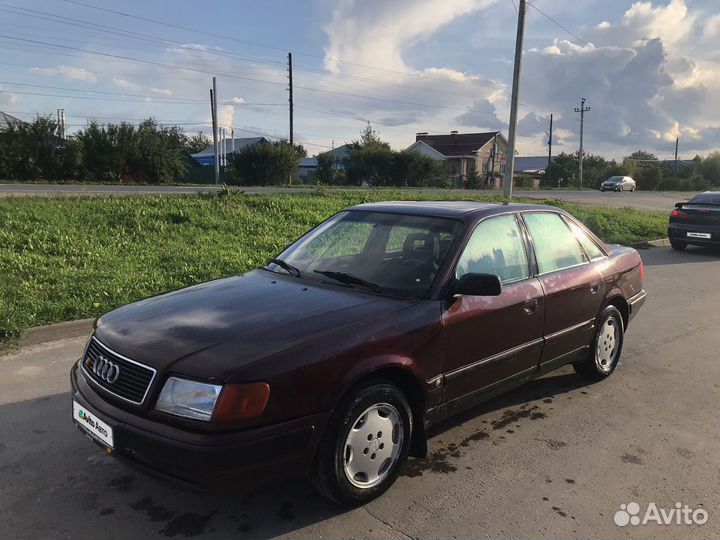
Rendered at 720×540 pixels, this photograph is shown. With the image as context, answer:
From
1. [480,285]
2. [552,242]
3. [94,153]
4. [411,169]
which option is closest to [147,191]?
[94,153]

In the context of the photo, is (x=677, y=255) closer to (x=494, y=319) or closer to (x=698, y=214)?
(x=698, y=214)

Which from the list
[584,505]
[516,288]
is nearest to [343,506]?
[584,505]

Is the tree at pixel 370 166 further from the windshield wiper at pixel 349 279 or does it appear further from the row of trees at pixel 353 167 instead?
the windshield wiper at pixel 349 279

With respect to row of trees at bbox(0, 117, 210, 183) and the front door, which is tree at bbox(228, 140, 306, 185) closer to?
row of trees at bbox(0, 117, 210, 183)

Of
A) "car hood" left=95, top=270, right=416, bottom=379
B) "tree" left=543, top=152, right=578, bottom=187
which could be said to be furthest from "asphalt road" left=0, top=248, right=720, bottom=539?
"tree" left=543, top=152, right=578, bottom=187

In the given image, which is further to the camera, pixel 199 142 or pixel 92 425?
pixel 199 142

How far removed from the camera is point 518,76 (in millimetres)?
18250

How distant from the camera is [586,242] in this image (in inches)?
190

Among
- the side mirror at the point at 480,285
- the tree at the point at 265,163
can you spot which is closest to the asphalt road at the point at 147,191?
the tree at the point at 265,163

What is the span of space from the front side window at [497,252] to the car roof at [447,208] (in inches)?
3.2

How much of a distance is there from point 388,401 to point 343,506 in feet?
1.92

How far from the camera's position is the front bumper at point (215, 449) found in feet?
7.92

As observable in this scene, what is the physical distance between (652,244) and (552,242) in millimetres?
12147

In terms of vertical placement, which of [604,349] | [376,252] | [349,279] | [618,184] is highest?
[618,184]
